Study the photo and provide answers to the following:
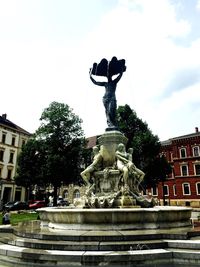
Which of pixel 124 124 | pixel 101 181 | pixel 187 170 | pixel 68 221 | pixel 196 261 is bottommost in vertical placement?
pixel 196 261

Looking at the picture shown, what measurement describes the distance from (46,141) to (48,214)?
25.7 meters

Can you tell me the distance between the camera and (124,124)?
37.5 m

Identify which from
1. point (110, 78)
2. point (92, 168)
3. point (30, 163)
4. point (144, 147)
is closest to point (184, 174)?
point (144, 147)

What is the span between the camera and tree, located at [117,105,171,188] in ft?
114

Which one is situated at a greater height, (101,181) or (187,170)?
(187,170)

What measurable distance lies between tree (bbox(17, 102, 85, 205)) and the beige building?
1681 cm

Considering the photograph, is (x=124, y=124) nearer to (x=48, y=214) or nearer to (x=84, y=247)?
(x=48, y=214)

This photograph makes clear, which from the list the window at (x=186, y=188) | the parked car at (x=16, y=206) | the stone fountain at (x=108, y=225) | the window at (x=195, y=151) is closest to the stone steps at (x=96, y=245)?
the stone fountain at (x=108, y=225)

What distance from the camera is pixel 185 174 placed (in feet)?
164

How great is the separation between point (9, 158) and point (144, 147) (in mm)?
31026

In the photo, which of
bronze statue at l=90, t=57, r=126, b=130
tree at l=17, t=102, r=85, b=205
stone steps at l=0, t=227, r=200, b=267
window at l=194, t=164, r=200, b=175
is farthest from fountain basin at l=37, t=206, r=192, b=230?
window at l=194, t=164, r=200, b=175

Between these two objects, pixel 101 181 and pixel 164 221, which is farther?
pixel 101 181

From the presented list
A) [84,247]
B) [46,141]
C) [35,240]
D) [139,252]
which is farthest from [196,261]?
[46,141]

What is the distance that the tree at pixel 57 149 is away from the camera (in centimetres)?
3297
